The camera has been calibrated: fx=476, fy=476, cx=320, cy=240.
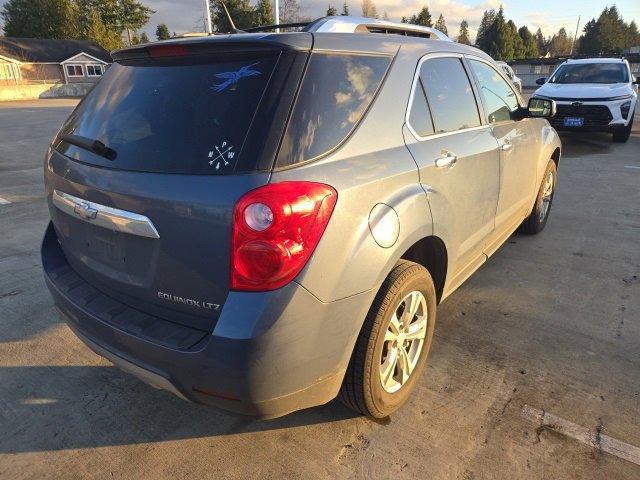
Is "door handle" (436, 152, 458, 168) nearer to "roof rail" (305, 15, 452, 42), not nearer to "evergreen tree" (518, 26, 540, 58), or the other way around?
"roof rail" (305, 15, 452, 42)

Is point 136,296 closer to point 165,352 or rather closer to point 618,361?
point 165,352

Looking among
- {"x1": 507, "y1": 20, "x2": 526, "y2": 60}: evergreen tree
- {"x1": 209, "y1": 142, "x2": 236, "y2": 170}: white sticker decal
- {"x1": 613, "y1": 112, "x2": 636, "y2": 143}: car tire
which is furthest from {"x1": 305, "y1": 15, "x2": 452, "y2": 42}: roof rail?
{"x1": 507, "y1": 20, "x2": 526, "y2": 60}: evergreen tree

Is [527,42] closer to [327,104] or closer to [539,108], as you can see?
[539,108]

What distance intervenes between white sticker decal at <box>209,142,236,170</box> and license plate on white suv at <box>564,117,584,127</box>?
10.7 metres

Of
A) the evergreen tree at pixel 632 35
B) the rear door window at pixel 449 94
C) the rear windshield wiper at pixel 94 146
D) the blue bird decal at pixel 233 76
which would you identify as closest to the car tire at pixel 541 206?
the rear door window at pixel 449 94

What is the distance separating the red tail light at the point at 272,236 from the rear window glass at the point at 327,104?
0.46ft

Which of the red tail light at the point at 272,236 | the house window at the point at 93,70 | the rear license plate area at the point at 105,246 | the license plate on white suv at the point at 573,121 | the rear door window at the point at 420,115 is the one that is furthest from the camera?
the house window at the point at 93,70

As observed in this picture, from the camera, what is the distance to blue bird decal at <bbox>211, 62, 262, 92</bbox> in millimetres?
1911

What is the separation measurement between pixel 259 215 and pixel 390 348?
1.06 m

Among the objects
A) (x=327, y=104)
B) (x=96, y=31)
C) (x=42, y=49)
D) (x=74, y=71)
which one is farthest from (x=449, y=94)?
(x=96, y=31)

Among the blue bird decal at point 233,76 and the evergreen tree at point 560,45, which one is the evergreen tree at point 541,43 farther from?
the blue bird decal at point 233,76

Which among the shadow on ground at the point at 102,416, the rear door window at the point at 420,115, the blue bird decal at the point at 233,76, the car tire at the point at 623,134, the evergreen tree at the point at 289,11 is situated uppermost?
the evergreen tree at the point at 289,11

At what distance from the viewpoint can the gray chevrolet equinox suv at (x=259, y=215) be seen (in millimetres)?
1739

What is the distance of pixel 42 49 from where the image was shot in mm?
56188
